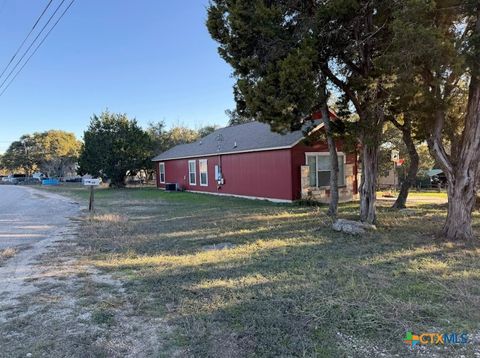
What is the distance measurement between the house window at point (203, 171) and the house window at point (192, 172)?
90cm

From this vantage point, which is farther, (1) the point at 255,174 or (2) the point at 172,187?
(2) the point at 172,187

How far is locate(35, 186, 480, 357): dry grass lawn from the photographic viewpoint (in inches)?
124

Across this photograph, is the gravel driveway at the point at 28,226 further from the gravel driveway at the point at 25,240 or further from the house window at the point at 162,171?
the house window at the point at 162,171

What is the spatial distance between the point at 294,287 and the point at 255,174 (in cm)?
1224

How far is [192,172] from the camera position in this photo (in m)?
23.5

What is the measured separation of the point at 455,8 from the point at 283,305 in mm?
6108

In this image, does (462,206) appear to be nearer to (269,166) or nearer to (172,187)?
(269,166)

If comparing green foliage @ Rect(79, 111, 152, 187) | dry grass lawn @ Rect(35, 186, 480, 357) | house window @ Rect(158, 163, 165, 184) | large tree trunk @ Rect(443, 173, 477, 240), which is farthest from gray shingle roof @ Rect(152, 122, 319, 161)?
dry grass lawn @ Rect(35, 186, 480, 357)

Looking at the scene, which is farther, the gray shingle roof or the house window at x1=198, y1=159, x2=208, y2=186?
the house window at x1=198, y1=159, x2=208, y2=186

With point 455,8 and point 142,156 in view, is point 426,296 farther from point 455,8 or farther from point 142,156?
point 142,156

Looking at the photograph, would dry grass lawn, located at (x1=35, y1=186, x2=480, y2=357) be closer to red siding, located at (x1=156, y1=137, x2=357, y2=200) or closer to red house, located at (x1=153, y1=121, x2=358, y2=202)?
red house, located at (x1=153, y1=121, x2=358, y2=202)

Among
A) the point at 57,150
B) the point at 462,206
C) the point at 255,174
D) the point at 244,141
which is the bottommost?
the point at 462,206

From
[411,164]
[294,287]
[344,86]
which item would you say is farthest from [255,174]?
[294,287]

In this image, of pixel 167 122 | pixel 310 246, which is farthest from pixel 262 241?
pixel 167 122
